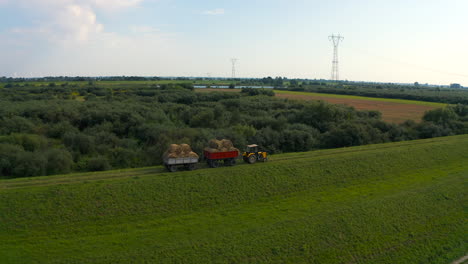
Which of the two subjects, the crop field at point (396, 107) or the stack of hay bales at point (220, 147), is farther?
the crop field at point (396, 107)

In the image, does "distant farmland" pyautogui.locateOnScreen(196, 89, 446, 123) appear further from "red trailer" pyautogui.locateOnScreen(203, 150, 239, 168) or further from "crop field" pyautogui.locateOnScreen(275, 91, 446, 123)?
"red trailer" pyautogui.locateOnScreen(203, 150, 239, 168)

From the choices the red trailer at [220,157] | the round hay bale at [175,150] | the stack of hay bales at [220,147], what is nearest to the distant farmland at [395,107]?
the red trailer at [220,157]

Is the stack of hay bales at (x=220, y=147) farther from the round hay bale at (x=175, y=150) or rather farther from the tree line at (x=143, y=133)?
the tree line at (x=143, y=133)

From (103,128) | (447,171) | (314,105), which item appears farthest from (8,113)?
(447,171)

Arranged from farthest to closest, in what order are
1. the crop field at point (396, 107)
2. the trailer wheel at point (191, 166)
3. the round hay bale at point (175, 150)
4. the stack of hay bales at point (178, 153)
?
the crop field at point (396, 107)
the trailer wheel at point (191, 166)
the round hay bale at point (175, 150)
the stack of hay bales at point (178, 153)

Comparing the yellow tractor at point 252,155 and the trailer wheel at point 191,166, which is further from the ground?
the yellow tractor at point 252,155

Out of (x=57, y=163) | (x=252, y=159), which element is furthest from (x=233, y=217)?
(x=57, y=163)
